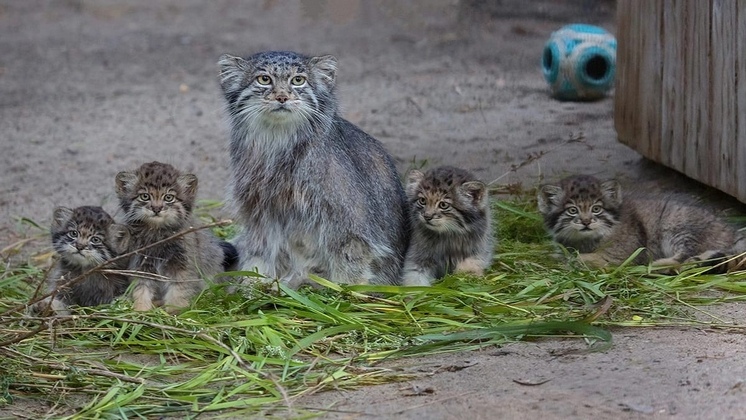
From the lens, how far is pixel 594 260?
7.69 meters

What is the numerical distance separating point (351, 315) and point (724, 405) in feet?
7.54

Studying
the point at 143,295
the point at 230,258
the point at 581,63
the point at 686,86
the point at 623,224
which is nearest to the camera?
the point at 143,295

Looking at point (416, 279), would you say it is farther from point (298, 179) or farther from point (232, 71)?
point (232, 71)

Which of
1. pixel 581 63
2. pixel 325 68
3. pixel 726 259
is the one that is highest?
pixel 325 68

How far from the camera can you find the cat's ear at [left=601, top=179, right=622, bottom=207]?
787 centimetres

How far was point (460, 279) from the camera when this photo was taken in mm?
7316

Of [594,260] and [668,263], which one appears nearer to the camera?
[668,263]

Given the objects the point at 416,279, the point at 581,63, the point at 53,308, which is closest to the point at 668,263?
the point at 416,279

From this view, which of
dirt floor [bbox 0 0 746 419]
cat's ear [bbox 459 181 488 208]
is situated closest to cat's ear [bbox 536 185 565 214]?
cat's ear [bbox 459 181 488 208]

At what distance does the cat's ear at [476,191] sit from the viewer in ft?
24.8

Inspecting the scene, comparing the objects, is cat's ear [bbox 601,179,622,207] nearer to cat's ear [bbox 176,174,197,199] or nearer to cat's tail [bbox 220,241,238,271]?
cat's tail [bbox 220,241,238,271]

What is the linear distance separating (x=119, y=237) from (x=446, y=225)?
2108mm

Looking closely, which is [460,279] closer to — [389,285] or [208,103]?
[389,285]

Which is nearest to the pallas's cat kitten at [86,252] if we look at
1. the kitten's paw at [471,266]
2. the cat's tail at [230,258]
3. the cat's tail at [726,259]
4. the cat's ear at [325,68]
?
the cat's tail at [230,258]
